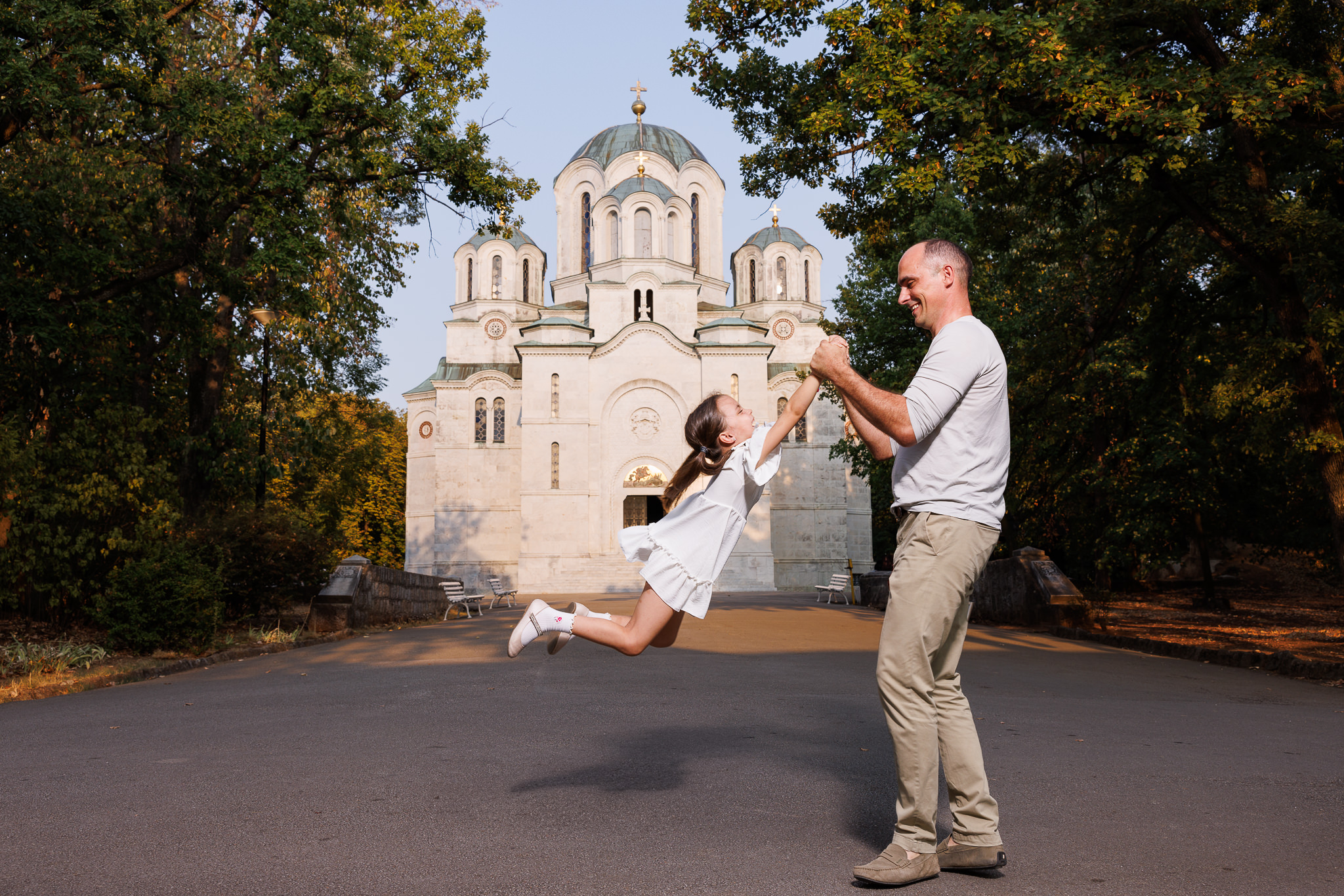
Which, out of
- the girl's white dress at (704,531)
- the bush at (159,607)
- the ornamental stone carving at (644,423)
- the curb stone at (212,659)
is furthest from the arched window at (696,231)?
the girl's white dress at (704,531)

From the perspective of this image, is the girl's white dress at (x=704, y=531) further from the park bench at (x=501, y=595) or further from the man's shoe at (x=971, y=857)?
the park bench at (x=501, y=595)

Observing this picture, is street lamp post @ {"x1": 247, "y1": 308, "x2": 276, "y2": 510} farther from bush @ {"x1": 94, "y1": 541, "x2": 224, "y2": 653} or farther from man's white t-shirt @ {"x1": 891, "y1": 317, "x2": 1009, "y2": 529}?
man's white t-shirt @ {"x1": 891, "y1": 317, "x2": 1009, "y2": 529}

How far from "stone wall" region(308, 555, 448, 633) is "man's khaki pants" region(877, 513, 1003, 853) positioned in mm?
13891

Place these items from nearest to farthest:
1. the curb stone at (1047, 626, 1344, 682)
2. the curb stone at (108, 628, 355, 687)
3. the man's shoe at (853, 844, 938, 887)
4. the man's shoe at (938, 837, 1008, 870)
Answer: the man's shoe at (853, 844, 938, 887), the man's shoe at (938, 837, 1008, 870), the curb stone at (1047, 626, 1344, 682), the curb stone at (108, 628, 355, 687)

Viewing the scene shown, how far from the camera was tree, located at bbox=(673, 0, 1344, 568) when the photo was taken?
1003cm

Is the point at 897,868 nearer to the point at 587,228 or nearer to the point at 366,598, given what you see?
the point at 366,598

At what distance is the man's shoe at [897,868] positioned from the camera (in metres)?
3.21

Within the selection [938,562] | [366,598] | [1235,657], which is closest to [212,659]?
[366,598]

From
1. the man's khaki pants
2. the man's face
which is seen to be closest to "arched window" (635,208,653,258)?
the man's face

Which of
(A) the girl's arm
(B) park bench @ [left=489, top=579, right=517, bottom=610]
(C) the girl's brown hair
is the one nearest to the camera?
(A) the girl's arm

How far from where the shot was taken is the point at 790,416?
3973 mm

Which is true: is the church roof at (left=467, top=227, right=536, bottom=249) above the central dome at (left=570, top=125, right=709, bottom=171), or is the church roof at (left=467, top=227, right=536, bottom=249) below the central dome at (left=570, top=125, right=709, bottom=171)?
below

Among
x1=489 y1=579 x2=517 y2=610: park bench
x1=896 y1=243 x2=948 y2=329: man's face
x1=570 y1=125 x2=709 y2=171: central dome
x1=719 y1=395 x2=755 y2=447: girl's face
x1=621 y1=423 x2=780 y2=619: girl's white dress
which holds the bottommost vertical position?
x1=489 y1=579 x2=517 y2=610: park bench

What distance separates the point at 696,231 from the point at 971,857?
179 feet
